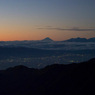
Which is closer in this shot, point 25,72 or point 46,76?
point 46,76

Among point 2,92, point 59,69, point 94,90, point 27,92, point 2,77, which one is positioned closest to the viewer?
point 94,90

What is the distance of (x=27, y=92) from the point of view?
4119cm

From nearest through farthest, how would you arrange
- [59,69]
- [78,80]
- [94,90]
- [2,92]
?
1. [94,90]
2. [78,80]
3. [2,92]
4. [59,69]

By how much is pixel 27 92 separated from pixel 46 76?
804 cm

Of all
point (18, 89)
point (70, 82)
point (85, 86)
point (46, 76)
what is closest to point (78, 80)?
point (70, 82)

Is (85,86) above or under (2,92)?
above

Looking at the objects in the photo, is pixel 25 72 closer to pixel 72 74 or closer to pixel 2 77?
pixel 2 77

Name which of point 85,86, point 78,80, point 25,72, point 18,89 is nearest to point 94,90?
point 85,86

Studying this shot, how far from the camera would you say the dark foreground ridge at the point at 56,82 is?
116 feet

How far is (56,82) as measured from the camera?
40406 millimetres

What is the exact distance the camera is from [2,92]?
45.4 m

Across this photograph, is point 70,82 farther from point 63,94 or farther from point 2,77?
point 2,77

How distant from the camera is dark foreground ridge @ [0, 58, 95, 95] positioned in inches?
1396

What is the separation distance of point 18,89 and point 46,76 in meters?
8.19
